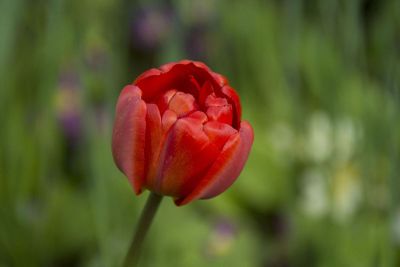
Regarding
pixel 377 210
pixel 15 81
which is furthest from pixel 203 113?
pixel 15 81

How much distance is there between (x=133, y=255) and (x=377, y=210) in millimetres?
868

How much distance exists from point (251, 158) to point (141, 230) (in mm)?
1037

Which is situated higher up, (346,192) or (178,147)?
(178,147)

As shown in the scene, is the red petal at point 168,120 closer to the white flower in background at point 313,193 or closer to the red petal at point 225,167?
the red petal at point 225,167

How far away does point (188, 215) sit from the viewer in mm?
1314

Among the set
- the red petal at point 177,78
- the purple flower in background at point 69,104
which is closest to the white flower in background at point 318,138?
the purple flower in background at point 69,104

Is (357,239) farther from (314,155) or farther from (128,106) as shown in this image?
(128,106)

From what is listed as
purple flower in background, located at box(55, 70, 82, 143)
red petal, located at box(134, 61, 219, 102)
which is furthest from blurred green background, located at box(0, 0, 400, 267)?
red petal, located at box(134, 61, 219, 102)

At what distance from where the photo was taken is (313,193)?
1.45 m

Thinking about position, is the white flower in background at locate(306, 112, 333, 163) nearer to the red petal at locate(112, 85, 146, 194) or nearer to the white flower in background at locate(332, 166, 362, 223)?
the white flower in background at locate(332, 166, 362, 223)

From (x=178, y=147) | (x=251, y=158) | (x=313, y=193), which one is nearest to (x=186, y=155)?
(x=178, y=147)

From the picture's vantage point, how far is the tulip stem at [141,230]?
522 millimetres

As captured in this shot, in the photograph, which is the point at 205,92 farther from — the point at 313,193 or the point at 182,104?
the point at 313,193

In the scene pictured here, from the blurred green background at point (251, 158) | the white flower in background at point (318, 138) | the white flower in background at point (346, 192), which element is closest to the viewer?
the blurred green background at point (251, 158)
